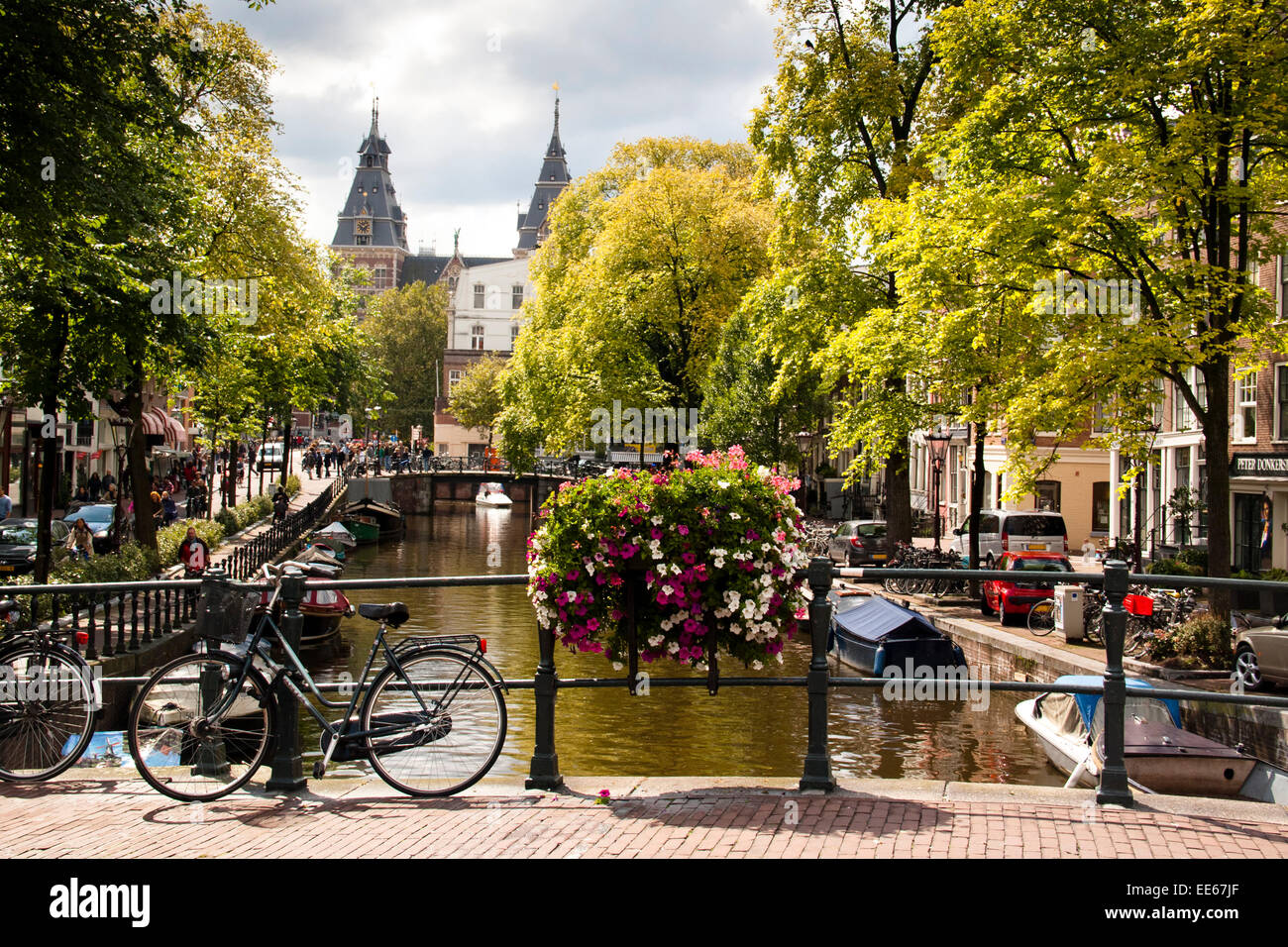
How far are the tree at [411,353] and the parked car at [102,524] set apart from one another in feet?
293

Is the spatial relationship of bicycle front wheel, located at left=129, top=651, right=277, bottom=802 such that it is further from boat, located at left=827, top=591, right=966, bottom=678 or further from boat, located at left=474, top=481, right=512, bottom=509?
boat, located at left=474, top=481, right=512, bottom=509

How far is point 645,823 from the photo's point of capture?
580 centimetres

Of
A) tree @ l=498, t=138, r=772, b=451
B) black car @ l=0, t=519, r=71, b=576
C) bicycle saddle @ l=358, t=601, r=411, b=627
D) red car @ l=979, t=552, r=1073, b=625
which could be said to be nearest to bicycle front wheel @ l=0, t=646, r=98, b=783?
bicycle saddle @ l=358, t=601, r=411, b=627

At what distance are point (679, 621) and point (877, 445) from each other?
21415 millimetres

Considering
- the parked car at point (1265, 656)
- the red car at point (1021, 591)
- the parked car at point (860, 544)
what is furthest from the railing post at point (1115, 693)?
the parked car at point (860, 544)

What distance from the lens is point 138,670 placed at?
52.0 feet

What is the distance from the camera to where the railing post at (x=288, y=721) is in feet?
21.3

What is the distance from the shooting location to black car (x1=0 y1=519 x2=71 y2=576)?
26109 millimetres

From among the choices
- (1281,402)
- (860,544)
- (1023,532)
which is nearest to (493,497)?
(860,544)

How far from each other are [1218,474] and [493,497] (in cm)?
6721

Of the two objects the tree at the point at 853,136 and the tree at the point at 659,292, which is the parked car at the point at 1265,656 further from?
the tree at the point at 659,292
